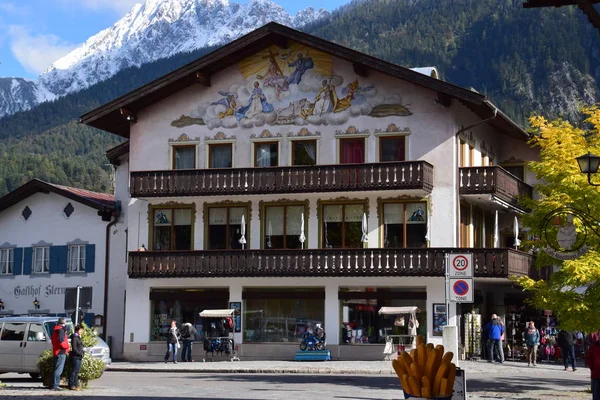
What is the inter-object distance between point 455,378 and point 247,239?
26.5m

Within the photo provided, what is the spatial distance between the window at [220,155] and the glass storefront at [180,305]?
5149 mm

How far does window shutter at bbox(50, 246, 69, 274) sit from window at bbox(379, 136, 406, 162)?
52.0ft

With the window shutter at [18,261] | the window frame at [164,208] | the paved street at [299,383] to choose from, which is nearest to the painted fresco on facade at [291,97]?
the window frame at [164,208]

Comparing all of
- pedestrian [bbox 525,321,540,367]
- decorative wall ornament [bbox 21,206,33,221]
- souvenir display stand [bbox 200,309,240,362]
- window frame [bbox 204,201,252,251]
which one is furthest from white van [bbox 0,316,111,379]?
decorative wall ornament [bbox 21,206,33,221]

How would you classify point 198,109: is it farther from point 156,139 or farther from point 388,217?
point 388,217

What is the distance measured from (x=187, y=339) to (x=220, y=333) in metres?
2.21

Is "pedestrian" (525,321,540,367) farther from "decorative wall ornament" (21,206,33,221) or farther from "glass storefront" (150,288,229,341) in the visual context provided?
"decorative wall ornament" (21,206,33,221)

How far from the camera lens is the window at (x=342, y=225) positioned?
43.5 m

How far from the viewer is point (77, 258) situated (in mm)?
50219

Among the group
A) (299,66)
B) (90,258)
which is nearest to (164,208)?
(90,258)

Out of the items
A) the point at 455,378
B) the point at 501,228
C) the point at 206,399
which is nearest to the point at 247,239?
the point at 501,228

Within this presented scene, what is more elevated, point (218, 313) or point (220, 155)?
point (220, 155)

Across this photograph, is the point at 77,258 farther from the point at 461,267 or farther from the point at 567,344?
the point at 461,267

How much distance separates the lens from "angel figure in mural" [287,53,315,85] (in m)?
44.9
